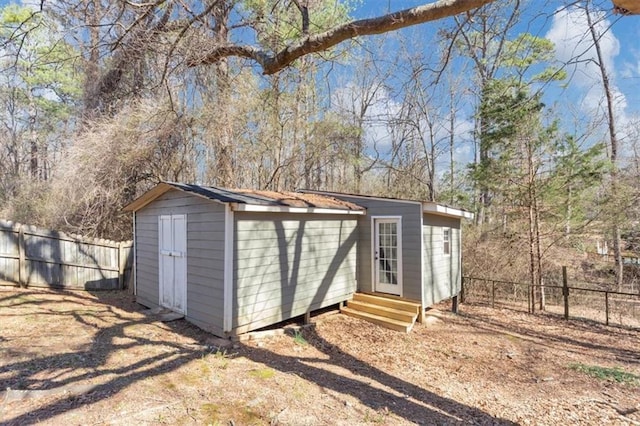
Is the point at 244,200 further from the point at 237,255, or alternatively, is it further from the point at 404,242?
the point at 404,242

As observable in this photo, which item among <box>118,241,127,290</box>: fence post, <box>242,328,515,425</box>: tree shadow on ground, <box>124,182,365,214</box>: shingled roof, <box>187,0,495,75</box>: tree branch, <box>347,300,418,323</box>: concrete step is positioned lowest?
<box>242,328,515,425</box>: tree shadow on ground

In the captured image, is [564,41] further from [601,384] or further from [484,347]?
[484,347]

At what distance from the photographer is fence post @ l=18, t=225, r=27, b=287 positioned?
22.4ft

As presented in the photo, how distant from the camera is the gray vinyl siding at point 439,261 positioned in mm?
7062

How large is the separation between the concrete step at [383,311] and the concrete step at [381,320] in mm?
71

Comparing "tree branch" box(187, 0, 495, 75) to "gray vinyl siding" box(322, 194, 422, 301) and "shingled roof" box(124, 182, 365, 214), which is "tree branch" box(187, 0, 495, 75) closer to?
"shingled roof" box(124, 182, 365, 214)

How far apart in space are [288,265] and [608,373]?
5.01 metres

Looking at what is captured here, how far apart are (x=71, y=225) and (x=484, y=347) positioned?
9.79 meters

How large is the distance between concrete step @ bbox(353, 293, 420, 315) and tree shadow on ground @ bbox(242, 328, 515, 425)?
6.45ft

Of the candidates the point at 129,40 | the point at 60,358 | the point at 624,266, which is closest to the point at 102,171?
the point at 129,40

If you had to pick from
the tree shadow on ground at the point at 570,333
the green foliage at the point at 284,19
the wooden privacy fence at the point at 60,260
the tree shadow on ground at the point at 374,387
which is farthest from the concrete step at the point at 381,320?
the wooden privacy fence at the point at 60,260

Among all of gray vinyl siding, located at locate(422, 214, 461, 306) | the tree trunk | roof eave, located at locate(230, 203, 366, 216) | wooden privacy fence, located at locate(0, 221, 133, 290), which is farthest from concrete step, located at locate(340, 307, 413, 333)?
wooden privacy fence, located at locate(0, 221, 133, 290)

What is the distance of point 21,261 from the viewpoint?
686cm

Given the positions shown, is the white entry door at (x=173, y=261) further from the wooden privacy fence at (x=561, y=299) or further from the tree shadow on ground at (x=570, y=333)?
the wooden privacy fence at (x=561, y=299)
